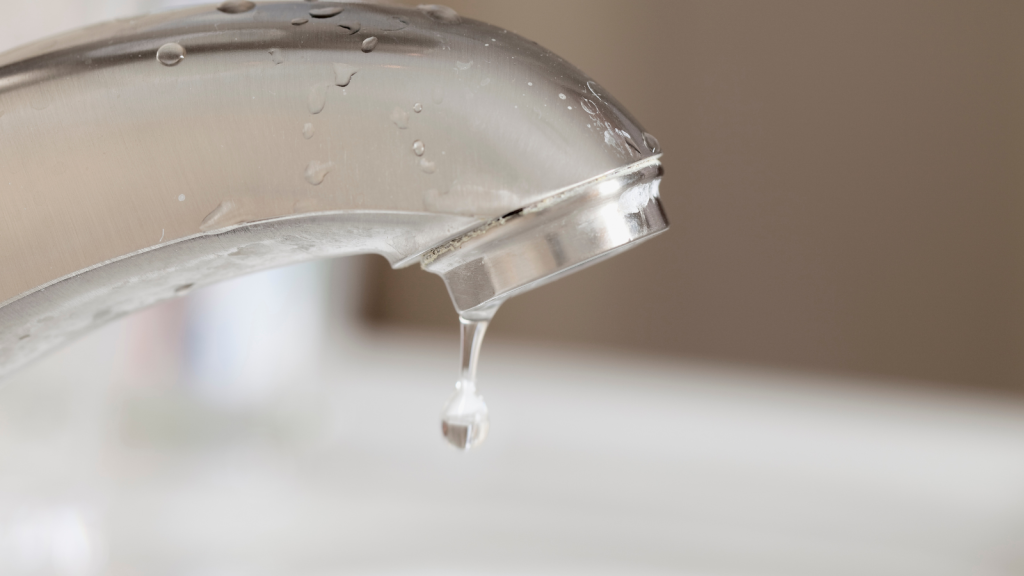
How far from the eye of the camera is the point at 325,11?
0.16 meters

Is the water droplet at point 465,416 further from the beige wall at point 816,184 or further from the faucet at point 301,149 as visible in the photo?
the beige wall at point 816,184

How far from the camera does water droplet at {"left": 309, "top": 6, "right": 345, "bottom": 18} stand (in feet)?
0.53

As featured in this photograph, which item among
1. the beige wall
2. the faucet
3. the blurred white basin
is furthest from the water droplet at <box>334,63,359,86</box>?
the beige wall

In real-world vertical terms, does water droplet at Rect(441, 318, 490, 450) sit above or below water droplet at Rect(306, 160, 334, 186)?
below

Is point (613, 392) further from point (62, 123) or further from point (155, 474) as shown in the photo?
point (62, 123)

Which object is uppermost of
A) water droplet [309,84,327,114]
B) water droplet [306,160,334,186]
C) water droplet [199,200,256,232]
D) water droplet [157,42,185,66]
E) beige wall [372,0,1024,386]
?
beige wall [372,0,1024,386]

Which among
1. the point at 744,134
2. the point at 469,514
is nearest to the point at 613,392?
the point at 469,514

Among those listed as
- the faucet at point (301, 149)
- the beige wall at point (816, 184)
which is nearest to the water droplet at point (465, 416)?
the faucet at point (301, 149)

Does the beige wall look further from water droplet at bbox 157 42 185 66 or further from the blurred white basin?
water droplet at bbox 157 42 185 66

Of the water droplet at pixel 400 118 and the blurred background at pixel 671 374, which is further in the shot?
the blurred background at pixel 671 374

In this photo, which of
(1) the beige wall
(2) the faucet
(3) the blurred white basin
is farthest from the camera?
(1) the beige wall

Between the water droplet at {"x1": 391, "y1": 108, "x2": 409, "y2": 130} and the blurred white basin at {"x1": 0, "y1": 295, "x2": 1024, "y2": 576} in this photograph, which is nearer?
the water droplet at {"x1": 391, "y1": 108, "x2": 409, "y2": 130}

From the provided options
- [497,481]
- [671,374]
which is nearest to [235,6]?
[497,481]

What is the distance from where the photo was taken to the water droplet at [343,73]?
157mm
